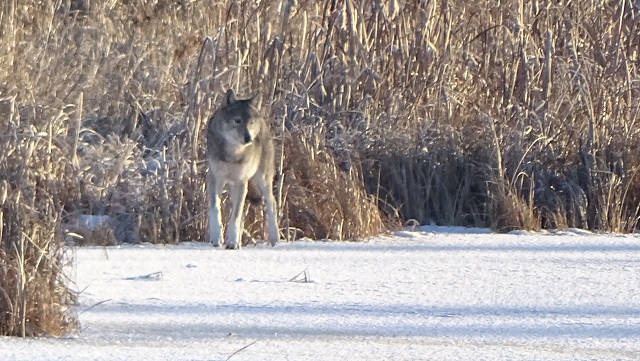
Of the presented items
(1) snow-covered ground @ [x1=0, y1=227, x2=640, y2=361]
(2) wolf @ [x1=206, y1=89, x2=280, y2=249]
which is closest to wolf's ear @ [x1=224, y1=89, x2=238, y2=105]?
(2) wolf @ [x1=206, y1=89, x2=280, y2=249]

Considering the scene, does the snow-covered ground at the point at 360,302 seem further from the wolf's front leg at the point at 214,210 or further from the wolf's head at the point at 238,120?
the wolf's head at the point at 238,120

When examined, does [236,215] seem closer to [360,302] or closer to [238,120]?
[238,120]

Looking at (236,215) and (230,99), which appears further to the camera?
(230,99)

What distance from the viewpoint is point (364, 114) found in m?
10.6

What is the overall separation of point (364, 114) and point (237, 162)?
6.22 ft

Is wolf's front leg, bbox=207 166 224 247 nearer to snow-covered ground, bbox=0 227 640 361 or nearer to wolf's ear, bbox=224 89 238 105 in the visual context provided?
snow-covered ground, bbox=0 227 640 361

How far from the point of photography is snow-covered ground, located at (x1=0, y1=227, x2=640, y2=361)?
5.39m

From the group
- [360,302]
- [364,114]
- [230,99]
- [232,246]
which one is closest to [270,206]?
[232,246]

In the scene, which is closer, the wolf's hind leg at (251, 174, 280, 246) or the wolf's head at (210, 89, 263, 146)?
the wolf's hind leg at (251, 174, 280, 246)

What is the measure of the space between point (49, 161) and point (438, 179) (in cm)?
289

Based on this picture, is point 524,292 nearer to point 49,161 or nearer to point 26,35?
point 49,161

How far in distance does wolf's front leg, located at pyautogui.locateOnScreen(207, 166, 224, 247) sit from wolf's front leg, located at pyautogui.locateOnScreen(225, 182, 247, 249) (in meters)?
0.07

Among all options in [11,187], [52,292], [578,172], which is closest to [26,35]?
[578,172]

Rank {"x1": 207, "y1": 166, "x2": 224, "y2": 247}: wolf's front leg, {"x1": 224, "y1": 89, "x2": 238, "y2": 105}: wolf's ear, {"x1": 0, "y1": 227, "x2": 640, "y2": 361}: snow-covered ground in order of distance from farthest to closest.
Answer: {"x1": 224, "y1": 89, "x2": 238, "y2": 105}: wolf's ear < {"x1": 207, "y1": 166, "x2": 224, "y2": 247}: wolf's front leg < {"x1": 0, "y1": 227, "x2": 640, "y2": 361}: snow-covered ground
